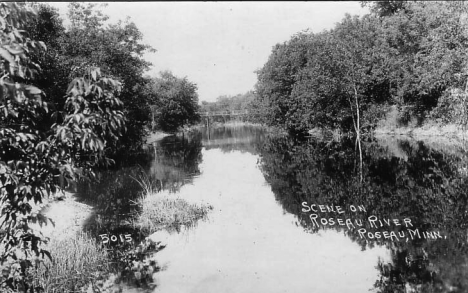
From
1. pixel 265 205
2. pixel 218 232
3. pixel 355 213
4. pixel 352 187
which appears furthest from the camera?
pixel 352 187

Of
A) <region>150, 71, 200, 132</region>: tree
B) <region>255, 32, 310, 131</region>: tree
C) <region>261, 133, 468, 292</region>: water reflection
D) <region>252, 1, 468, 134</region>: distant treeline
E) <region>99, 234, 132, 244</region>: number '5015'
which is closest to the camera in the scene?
<region>261, 133, 468, 292</region>: water reflection

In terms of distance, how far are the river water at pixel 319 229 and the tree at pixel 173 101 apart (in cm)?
7725

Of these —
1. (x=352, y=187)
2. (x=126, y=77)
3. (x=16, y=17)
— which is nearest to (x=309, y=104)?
(x=126, y=77)

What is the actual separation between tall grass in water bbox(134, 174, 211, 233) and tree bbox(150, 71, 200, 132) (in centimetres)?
8165

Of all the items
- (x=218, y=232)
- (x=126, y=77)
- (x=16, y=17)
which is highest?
(x=126, y=77)

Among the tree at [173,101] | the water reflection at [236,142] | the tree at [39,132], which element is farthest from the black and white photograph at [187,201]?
the tree at [173,101]

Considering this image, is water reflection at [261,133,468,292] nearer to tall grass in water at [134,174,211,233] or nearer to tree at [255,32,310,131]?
tall grass in water at [134,174,211,233]

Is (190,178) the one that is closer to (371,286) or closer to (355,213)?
(355,213)

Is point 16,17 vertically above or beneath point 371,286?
above

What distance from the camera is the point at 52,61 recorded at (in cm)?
2917

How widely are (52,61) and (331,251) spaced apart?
85.3 ft

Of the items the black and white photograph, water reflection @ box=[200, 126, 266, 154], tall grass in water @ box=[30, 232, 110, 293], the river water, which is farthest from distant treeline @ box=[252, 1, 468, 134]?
tall grass in water @ box=[30, 232, 110, 293]

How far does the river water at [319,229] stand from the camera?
32.0 ft

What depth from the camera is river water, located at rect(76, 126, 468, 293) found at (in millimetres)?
9758
